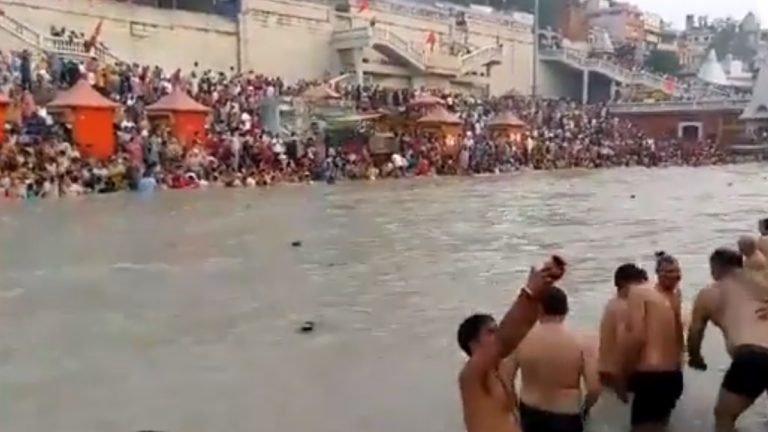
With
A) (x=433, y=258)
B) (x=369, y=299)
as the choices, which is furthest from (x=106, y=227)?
(x=369, y=299)

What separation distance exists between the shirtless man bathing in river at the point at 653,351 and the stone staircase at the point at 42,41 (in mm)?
24717

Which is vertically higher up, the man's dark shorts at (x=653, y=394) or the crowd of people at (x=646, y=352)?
the crowd of people at (x=646, y=352)

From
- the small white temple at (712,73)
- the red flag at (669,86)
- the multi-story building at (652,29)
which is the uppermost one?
the multi-story building at (652,29)

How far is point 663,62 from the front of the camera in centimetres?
8075

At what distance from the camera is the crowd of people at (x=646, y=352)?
14.5 feet

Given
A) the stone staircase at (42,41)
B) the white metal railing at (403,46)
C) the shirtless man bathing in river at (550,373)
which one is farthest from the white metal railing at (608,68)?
the shirtless man bathing in river at (550,373)

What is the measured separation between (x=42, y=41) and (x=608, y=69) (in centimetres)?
3909

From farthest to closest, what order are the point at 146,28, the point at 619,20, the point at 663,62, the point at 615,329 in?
the point at 619,20, the point at 663,62, the point at 146,28, the point at 615,329

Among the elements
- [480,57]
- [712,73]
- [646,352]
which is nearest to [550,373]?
[646,352]

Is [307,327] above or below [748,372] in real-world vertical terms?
below

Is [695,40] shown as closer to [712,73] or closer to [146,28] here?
[712,73]

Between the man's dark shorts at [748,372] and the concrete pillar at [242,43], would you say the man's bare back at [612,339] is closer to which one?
the man's dark shorts at [748,372]

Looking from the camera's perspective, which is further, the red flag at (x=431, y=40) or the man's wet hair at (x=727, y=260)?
the red flag at (x=431, y=40)

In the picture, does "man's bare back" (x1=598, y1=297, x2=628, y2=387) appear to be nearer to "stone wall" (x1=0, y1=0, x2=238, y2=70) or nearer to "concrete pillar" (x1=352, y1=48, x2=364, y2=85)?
"stone wall" (x1=0, y1=0, x2=238, y2=70)
